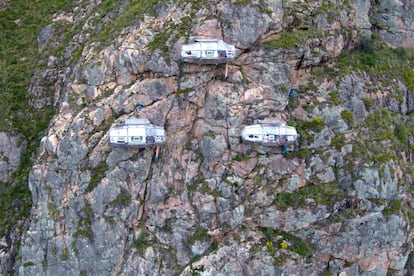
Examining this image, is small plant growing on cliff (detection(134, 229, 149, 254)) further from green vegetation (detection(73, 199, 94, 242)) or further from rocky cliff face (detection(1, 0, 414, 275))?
green vegetation (detection(73, 199, 94, 242))

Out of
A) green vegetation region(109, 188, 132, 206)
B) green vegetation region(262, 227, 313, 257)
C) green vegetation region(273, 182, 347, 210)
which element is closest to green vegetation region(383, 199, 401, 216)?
green vegetation region(273, 182, 347, 210)

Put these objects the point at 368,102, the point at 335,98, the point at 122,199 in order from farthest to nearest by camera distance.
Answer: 1. the point at 368,102
2. the point at 335,98
3. the point at 122,199

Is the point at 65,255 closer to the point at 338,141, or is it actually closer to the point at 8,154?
the point at 8,154

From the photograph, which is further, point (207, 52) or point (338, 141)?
point (338, 141)

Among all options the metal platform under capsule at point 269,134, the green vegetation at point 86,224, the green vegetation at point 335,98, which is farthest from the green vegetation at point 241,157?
the green vegetation at point 86,224

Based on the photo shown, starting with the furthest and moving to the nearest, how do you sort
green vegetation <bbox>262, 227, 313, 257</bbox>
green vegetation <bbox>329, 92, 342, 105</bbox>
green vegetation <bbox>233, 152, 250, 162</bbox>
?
green vegetation <bbox>329, 92, 342, 105</bbox>, green vegetation <bbox>233, 152, 250, 162</bbox>, green vegetation <bbox>262, 227, 313, 257</bbox>

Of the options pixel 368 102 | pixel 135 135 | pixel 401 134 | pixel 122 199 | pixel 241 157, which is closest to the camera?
pixel 135 135

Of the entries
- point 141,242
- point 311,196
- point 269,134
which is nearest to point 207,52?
point 269,134
